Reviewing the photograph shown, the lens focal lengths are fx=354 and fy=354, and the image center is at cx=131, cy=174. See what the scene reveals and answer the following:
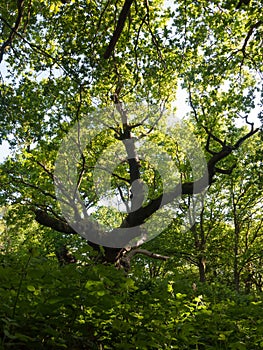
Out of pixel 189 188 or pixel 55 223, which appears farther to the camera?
pixel 55 223

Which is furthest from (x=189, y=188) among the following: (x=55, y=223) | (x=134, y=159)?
(x=55, y=223)

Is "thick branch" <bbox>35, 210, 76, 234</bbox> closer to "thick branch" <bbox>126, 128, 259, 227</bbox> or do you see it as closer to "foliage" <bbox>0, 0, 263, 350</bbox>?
"foliage" <bbox>0, 0, 263, 350</bbox>

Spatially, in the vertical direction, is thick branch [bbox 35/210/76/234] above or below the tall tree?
below

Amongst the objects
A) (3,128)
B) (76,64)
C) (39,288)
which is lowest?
(39,288)

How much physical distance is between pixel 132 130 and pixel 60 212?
6.18 m

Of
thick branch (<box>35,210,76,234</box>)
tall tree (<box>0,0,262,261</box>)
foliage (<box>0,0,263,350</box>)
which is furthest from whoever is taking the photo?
thick branch (<box>35,210,76,234</box>)

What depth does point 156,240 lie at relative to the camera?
2442cm

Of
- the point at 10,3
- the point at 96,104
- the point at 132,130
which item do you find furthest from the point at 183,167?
the point at 10,3

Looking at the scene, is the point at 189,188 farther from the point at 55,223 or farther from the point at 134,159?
the point at 55,223

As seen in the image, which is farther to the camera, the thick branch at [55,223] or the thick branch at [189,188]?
the thick branch at [55,223]

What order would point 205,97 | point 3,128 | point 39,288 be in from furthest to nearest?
point 205,97 < point 3,128 < point 39,288

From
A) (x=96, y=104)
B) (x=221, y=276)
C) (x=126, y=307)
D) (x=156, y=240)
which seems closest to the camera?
(x=126, y=307)

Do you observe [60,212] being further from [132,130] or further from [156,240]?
[156,240]

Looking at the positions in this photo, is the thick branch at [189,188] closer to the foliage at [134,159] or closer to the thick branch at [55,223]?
the foliage at [134,159]
